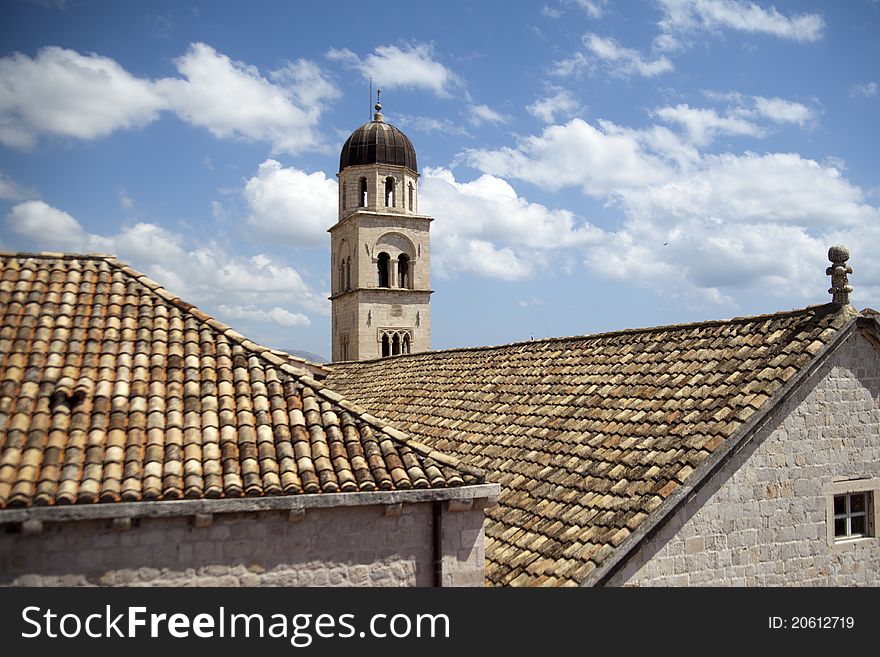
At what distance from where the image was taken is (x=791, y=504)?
8.84m

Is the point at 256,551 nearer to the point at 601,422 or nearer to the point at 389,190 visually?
the point at 601,422

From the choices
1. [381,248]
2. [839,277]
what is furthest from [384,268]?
[839,277]

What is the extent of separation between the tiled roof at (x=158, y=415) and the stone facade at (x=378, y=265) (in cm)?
A: 2670

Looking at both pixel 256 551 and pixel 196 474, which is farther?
pixel 256 551

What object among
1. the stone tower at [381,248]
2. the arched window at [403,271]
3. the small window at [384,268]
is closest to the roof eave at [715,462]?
the stone tower at [381,248]

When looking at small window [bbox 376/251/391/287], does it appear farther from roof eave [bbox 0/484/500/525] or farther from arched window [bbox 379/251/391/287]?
roof eave [bbox 0/484/500/525]

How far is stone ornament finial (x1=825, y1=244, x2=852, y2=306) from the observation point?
30.5 feet

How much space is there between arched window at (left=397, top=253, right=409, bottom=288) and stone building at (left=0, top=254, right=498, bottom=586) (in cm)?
2862

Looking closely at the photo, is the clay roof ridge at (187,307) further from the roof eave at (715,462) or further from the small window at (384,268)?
the small window at (384,268)

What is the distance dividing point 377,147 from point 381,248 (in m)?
4.75

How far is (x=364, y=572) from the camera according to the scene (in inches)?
271

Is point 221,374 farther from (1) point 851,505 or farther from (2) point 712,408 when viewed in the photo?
(1) point 851,505
